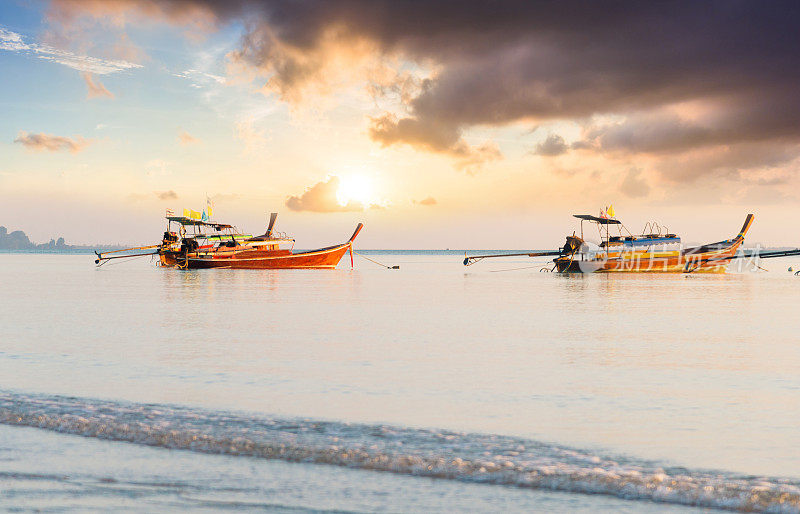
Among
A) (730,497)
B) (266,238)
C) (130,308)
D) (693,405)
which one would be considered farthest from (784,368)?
(266,238)

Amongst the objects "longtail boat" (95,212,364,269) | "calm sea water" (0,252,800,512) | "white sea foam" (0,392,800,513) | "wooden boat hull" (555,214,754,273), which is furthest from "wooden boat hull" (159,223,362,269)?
"white sea foam" (0,392,800,513)

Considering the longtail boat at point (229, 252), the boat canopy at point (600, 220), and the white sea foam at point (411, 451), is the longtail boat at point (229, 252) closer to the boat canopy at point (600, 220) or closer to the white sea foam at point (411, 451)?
the boat canopy at point (600, 220)

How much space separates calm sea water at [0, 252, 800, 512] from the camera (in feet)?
18.6

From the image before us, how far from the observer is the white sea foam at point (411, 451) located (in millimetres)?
5703

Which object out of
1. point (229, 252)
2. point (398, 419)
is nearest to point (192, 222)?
point (229, 252)

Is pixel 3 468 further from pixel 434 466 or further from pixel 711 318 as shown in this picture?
pixel 711 318

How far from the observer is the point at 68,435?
7.45 meters

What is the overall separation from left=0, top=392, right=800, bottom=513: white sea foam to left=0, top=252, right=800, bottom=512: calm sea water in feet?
0.09

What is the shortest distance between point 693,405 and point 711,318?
1596 centimetres

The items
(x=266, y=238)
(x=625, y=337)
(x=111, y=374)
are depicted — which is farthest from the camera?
(x=266, y=238)

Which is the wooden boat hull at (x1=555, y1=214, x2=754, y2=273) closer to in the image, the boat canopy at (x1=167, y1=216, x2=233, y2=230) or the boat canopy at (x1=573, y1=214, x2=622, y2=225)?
the boat canopy at (x1=573, y1=214, x2=622, y2=225)

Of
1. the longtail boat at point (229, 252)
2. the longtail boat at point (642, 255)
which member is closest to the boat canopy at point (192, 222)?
the longtail boat at point (229, 252)

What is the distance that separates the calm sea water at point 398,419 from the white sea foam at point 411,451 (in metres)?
0.03

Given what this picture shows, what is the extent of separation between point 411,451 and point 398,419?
152 cm
